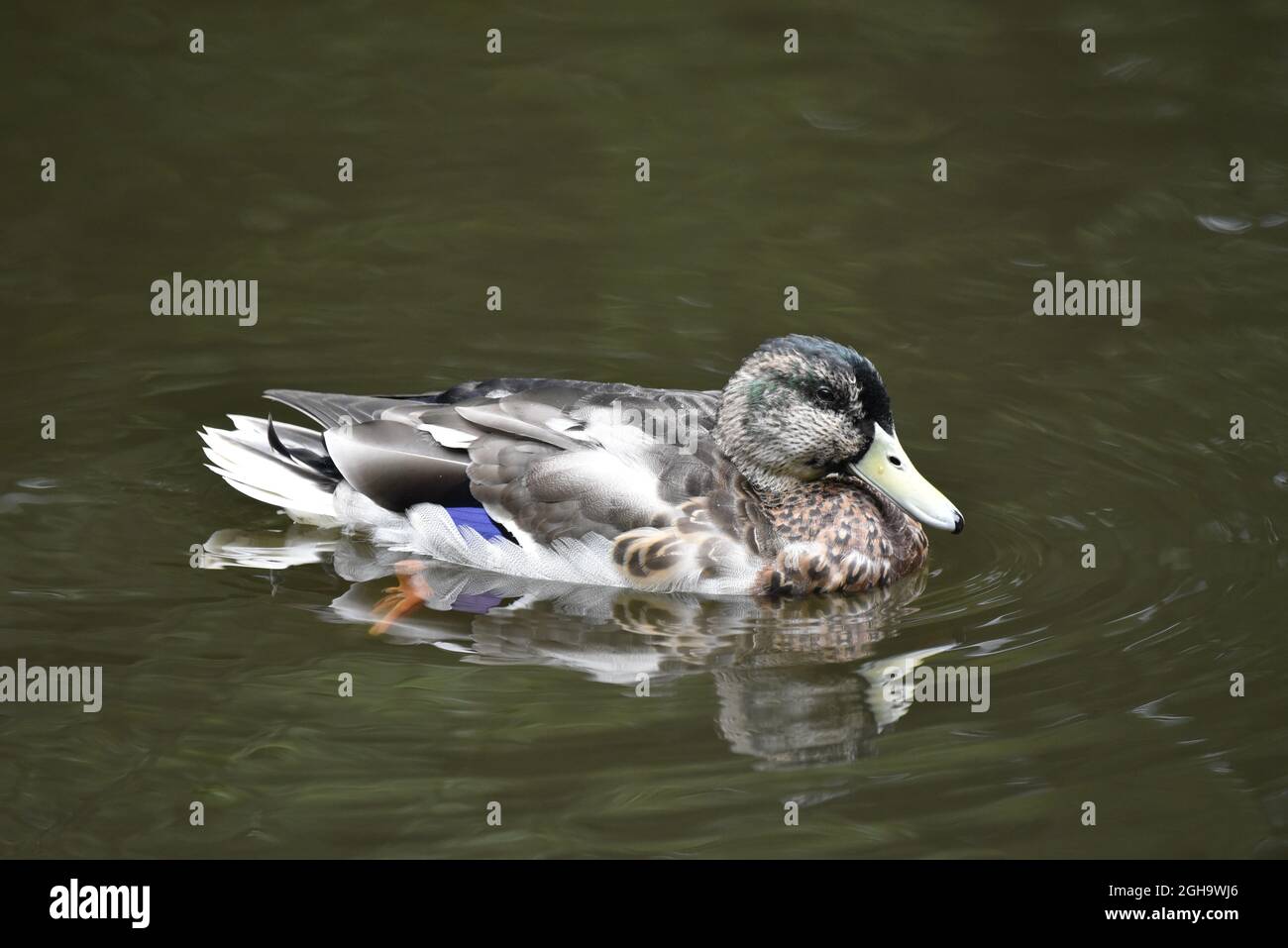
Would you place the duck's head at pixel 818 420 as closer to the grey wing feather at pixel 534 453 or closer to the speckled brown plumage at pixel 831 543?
the speckled brown plumage at pixel 831 543

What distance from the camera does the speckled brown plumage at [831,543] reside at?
9.18m

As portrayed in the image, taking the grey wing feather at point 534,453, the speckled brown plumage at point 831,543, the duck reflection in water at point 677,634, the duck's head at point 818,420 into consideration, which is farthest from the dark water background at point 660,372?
the duck's head at point 818,420

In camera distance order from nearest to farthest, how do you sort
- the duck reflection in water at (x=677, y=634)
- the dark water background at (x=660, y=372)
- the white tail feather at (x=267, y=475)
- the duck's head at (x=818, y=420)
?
the dark water background at (x=660, y=372)
the duck reflection in water at (x=677, y=634)
the duck's head at (x=818, y=420)
the white tail feather at (x=267, y=475)

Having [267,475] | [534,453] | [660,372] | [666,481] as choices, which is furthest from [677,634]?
[660,372]

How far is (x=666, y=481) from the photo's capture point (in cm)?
913

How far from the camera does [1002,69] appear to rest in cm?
1434

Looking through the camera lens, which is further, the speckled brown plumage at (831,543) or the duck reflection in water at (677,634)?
the speckled brown plumage at (831,543)

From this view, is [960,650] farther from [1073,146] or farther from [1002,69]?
[1002,69]

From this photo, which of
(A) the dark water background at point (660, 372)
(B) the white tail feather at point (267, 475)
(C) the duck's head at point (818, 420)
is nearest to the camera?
(A) the dark water background at point (660, 372)

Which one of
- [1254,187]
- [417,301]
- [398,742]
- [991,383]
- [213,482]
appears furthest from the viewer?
[1254,187]

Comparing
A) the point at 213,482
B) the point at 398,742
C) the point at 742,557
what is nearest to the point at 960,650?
the point at 742,557

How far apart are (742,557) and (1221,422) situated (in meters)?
3.34

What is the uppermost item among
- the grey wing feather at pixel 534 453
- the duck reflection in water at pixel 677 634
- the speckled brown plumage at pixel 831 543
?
the grey wing feather at pixel 534 453
